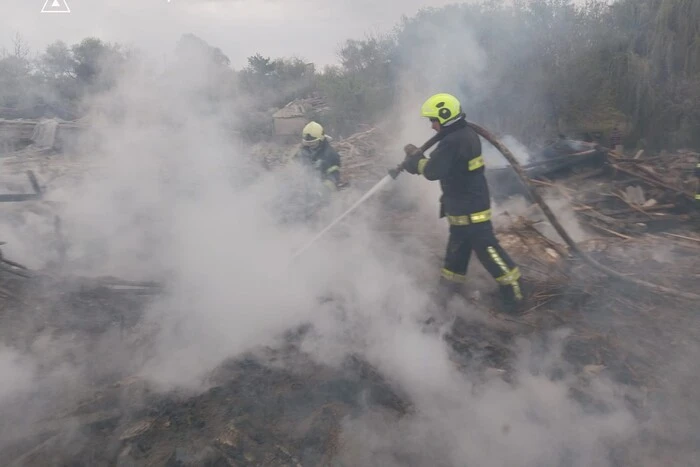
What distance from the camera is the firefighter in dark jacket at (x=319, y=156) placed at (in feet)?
20.2

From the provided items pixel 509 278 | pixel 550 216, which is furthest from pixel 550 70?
pixel 509 278

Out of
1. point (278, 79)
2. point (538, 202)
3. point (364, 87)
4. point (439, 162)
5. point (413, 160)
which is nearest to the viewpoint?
point (439, 162)

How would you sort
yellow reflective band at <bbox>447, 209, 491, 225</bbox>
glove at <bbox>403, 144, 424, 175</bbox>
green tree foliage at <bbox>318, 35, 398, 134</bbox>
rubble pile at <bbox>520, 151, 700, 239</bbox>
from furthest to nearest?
green tree foliage at <bbox>318, 35, 398, 134</bbox>
rubble pile at <bbox>520, 151, 700, 239</bbox>
glove at <bbox>403, 144, 424, 175</bbox>
yellow reflective band at <bbox>447, 209, 491, 225</bbox>

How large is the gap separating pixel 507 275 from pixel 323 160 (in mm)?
2904

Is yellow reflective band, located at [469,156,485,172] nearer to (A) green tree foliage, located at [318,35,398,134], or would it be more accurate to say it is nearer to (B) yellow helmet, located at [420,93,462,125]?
(B) yellow helmet, located at [420,93,462,125]

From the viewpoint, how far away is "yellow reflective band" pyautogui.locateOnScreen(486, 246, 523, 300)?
13.6 feet

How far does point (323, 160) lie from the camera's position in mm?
6207

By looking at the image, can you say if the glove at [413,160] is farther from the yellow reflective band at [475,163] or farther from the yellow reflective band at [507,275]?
the yellow reflective band at [507,275]

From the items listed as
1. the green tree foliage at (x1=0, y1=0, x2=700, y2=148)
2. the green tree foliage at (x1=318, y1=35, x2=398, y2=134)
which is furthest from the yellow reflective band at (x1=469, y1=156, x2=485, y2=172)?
the green tree foliage at (x1=318, y1=35, x2=398, y2=134)

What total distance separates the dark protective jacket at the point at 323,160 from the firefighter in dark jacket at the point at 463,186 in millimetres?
1974

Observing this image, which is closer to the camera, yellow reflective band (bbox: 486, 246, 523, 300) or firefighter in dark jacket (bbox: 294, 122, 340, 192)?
yellow reflective band (bbox: 486, 246, 523, 300)

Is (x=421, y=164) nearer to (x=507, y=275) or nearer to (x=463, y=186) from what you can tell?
(x=463, y=186)

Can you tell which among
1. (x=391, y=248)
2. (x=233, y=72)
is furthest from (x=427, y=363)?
(x=233, y=72)

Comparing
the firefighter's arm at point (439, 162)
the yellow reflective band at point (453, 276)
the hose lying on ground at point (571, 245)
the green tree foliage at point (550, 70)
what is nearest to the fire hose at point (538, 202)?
the hose lying on ground at point (571, 245)
